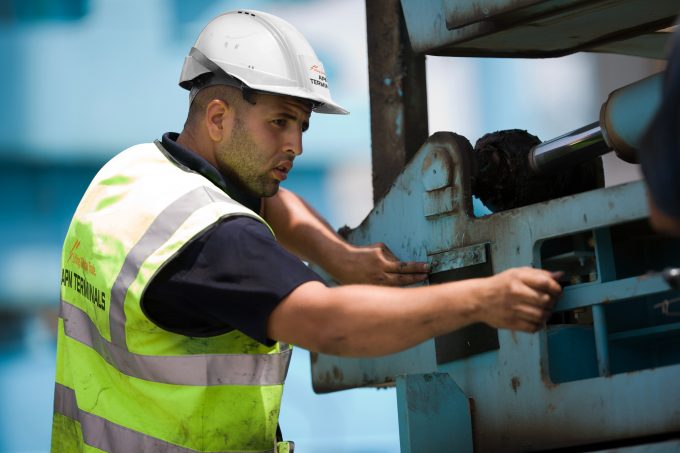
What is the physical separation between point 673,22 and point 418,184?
0.64 meters

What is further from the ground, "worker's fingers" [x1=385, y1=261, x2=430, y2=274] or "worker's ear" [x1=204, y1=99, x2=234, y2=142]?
"worker's ear" [x1=204, y1=99, x2=234, y2=142]

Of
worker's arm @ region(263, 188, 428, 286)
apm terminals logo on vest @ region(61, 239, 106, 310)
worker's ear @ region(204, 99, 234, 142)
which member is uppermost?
worker's ear @ region(204, 99, 234, 142)

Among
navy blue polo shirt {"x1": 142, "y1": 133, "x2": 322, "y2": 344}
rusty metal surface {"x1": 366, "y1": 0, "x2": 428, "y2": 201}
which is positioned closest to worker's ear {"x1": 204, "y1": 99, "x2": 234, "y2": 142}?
navy blue polo shirt {"x1": 142, "y1": 133, "x2": 322, "y2": 344}

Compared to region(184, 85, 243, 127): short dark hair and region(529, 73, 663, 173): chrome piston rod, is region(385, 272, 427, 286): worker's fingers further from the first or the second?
region(184, 85, 243, 127): short dark hair

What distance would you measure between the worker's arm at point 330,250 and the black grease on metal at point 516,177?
223 millimetres

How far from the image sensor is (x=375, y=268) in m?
2.60

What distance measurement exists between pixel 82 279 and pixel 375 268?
69cm

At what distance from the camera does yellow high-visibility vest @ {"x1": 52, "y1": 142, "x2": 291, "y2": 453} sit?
204cm

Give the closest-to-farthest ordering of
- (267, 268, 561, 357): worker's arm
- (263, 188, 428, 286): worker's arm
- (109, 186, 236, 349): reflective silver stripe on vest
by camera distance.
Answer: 1. (267, 268, 561, 357): worker's arm
2. (109, 186, 236, 349): reflective silver stripe on vest
3. (263, 188, 428, 286): worker's arm

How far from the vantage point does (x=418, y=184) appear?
253 centimetres

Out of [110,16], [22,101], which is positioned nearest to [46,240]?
[22,101]

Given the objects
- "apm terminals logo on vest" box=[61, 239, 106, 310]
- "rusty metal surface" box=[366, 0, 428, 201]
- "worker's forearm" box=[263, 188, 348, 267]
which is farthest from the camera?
"rusty metal surface" box=[366, 0, 428, 201]

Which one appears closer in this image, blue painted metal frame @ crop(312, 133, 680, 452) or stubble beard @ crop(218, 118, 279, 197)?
blue painted metal frame @ crop(312, 133, 680, 452)

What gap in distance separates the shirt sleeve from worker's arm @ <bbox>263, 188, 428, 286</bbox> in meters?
0.60
